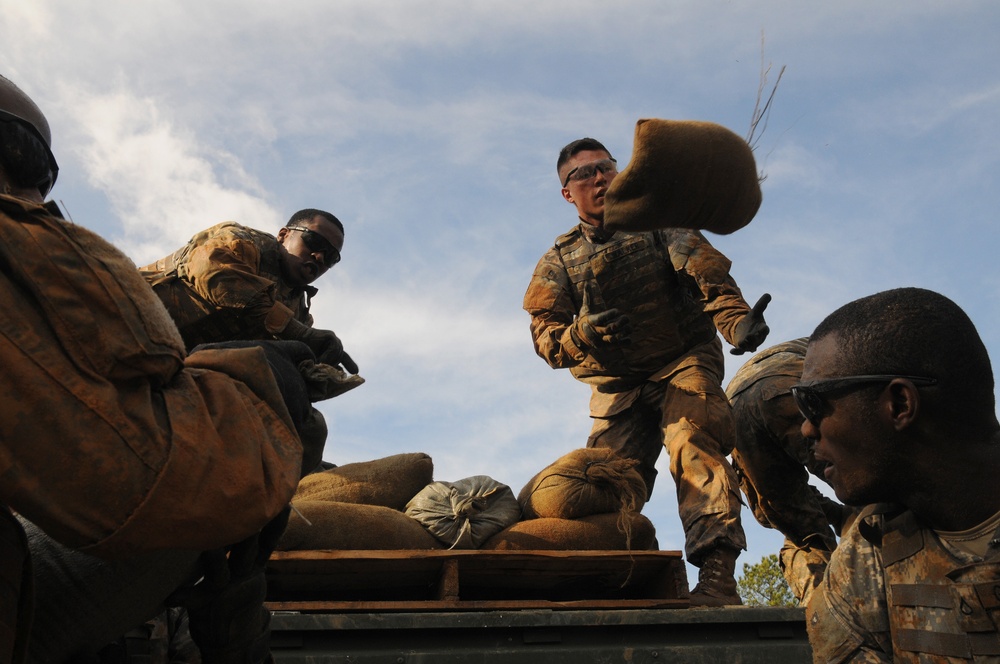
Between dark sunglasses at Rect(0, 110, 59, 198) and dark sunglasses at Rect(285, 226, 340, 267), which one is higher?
dark sunglasses at Rect(285, 226, 340, 267)

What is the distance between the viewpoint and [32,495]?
1.83 meters

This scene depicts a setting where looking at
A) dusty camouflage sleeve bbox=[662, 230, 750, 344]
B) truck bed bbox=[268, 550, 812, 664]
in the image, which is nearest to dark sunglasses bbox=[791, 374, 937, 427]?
truck bed bbox=[268, 550, 812, 664]

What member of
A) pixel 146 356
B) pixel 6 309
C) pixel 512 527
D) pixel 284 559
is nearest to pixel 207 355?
pixel 146 356

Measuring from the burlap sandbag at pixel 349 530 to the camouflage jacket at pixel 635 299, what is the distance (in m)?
2.04

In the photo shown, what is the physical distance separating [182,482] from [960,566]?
5.49 ft

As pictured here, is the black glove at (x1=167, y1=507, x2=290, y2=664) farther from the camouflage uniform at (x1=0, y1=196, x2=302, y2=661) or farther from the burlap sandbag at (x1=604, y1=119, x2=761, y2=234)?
the burlap sandbag at (x1=604, y1=119, x2=761, y2=234)

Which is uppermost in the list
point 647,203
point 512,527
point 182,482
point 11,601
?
point 647,203

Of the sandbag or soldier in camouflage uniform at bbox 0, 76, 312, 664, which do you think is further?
the sandbag

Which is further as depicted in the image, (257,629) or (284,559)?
(284,559)

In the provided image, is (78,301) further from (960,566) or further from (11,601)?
(960,566)

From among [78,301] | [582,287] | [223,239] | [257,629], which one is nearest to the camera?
[78,301]

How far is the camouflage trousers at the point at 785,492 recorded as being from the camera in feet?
17.3

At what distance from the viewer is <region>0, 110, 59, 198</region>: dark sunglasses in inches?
102

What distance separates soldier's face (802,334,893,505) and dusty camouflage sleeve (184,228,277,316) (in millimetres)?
3235
